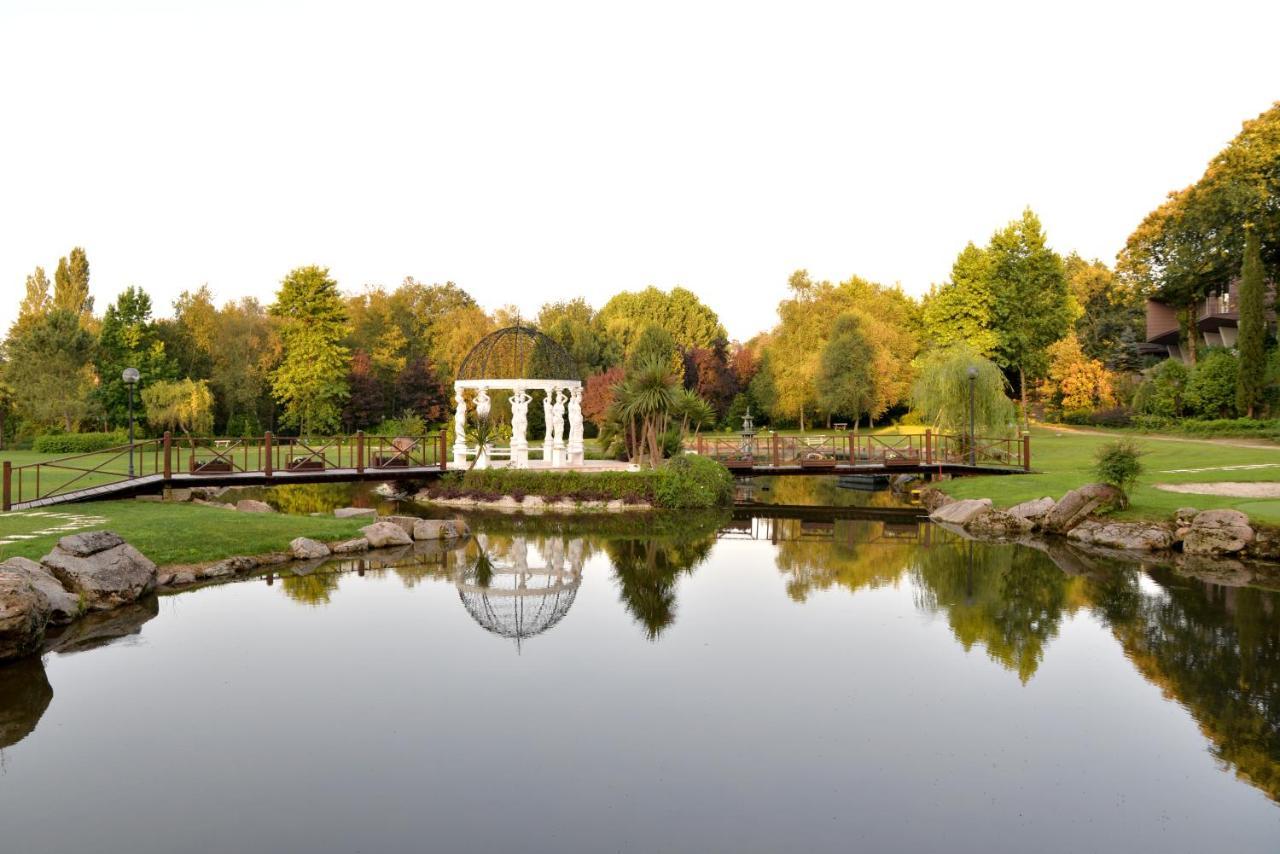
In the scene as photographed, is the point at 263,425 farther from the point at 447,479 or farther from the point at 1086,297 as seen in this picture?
the point at 1086,297

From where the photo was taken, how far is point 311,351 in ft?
157

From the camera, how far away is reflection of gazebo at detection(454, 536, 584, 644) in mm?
13445

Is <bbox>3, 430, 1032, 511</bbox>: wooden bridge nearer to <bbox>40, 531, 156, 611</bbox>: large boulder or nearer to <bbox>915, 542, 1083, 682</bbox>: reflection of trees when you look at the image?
<bbox>40, 531, 156, 611</bbox>: large boulder

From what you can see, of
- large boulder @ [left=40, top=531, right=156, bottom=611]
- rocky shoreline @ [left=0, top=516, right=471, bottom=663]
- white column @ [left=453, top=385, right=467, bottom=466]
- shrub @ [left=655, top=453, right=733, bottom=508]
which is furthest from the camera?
white column @ [left=453, top=385, right=467, bottom=466]

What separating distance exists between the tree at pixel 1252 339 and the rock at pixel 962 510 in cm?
2228

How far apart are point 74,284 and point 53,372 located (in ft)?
90.9

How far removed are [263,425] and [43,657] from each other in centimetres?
4326

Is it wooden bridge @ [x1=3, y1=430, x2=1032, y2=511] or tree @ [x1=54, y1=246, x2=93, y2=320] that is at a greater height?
tree @ [x1=54, y1=246, x2=93, y2=320]

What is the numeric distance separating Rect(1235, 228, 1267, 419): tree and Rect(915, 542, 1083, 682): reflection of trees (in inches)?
1032

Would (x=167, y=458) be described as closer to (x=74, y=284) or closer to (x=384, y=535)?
(x=384, y=535)

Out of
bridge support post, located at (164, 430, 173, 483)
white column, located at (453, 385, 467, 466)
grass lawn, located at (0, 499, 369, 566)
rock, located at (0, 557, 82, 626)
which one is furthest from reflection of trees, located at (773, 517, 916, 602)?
bridge support post, located at (164, 430, 173, 483)

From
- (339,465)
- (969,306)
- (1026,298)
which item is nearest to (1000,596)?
(339,465)

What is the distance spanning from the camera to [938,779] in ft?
25.3

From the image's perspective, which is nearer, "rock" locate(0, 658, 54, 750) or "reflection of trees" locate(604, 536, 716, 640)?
"rock" locate(0, 658, 54, 750)
